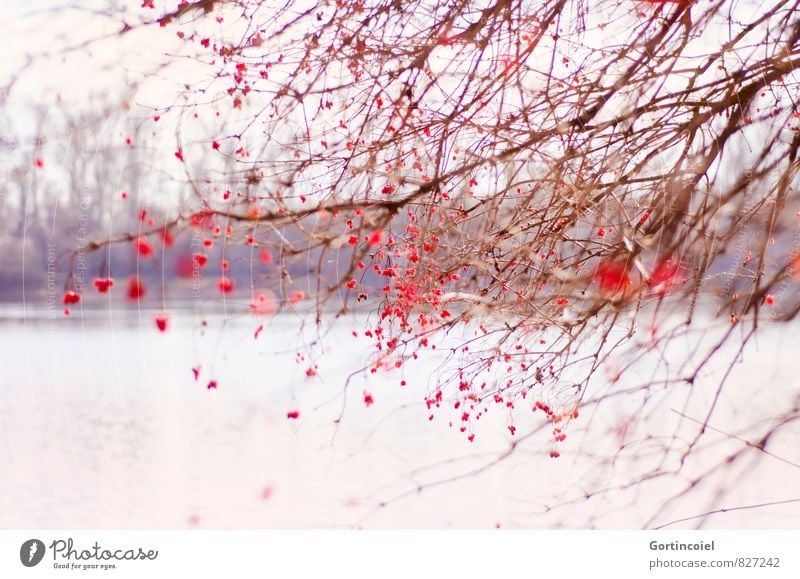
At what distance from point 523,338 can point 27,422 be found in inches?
57.2

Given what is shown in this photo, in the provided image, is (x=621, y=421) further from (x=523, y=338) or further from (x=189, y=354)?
(x=189, y=354)

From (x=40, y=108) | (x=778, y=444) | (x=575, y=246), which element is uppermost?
(x=40, y=108)

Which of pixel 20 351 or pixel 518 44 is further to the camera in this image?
pixel 20 351

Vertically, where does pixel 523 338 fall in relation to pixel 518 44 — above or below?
below

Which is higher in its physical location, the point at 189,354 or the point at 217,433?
the point at 189,354

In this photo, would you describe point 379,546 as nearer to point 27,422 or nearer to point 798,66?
point 27,422

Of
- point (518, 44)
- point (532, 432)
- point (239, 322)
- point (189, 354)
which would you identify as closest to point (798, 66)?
point (518, 44)

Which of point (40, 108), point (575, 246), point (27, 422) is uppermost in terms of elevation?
point (40, 108)

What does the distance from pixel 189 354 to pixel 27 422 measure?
1.67 ft

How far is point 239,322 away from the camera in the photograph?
204 cm

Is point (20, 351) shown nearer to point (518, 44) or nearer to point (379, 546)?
point (379, 546)

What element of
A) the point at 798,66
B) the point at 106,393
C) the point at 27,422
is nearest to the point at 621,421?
the point at 798,66

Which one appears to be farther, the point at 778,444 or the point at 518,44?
the point at 778,444

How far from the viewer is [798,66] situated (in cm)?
197
